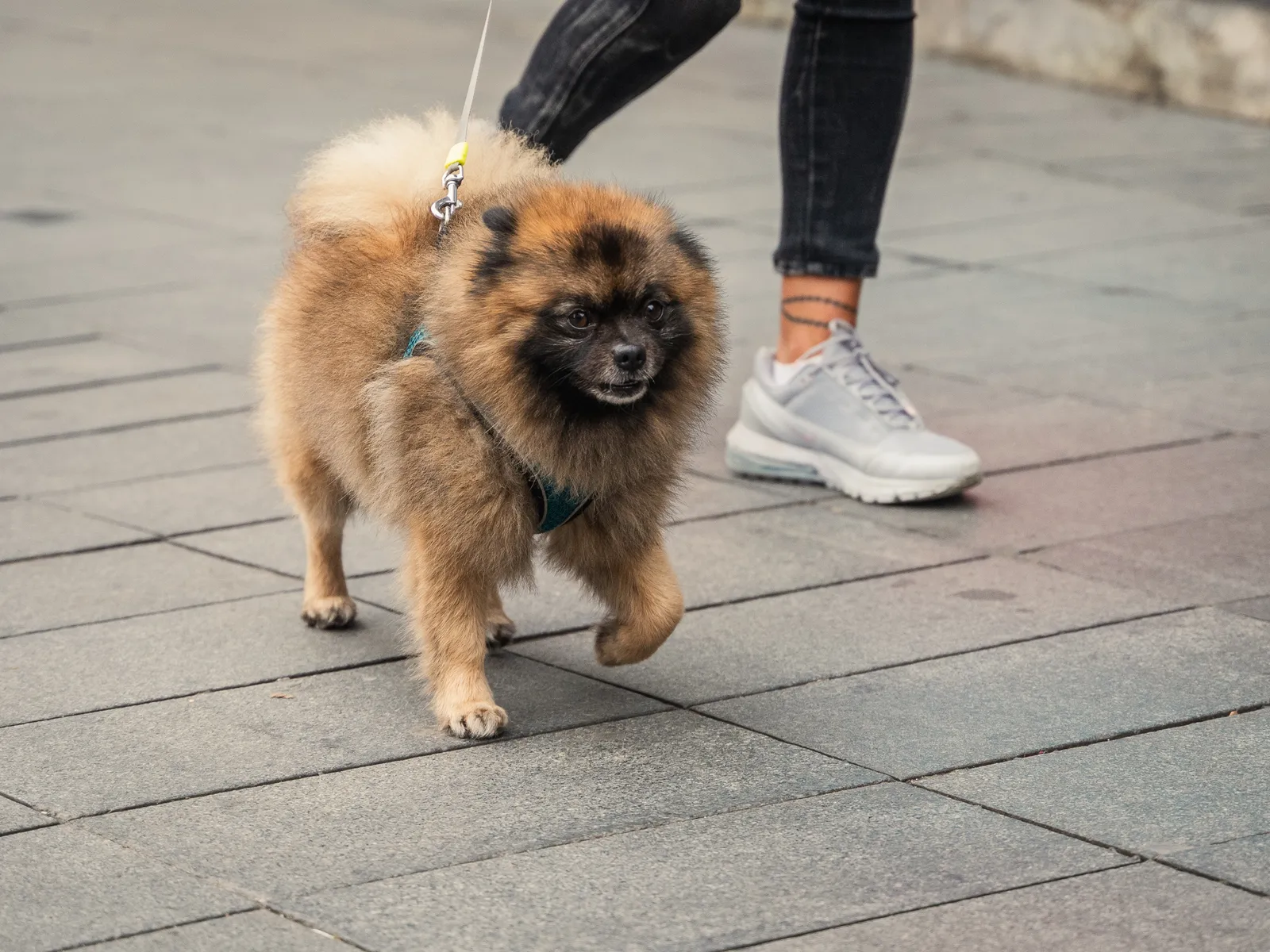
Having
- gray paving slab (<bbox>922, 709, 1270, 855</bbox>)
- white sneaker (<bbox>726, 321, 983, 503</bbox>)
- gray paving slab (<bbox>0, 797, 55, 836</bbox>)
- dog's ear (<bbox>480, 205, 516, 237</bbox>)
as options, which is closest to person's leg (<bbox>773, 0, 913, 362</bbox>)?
white sneaker (<bbox>726, 321, 983, 503</bbox>)

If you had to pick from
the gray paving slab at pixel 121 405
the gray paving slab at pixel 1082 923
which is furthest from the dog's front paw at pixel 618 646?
the gray paving slab at pixel 121 405

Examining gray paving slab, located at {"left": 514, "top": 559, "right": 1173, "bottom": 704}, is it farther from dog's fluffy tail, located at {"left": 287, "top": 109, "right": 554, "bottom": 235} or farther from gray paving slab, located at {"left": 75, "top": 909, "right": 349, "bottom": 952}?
gray paving slab, located at {"left": 75, "top": 909, "right": 349, "bottom": 952}

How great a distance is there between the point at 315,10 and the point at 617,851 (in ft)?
41.4

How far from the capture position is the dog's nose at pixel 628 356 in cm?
333

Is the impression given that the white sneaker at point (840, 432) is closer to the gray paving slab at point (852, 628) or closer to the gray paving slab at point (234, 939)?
the gray paving slab at point (852, 628)

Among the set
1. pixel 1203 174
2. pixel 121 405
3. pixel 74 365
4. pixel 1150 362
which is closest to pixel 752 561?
pixel 1150 362

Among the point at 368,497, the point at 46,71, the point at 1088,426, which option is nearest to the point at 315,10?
the point at 46,71

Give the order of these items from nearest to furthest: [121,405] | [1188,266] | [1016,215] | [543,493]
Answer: [543,493], [121,405], [1188,266], [1016,215]

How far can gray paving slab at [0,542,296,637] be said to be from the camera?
4.17m

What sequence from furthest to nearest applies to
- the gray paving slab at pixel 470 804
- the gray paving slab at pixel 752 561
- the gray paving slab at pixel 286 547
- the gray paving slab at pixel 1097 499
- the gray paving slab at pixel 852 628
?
the gray paving slab at pixel 1097 499, the gray paving slab at pixel 286 547, the gray paving slab at pixel 752 561, the gray paving slab at pixel 852 628, the gray paving slab at pixel 470 804

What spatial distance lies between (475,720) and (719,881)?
77cm

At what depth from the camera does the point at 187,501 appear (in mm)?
4965

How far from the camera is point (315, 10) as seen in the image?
14.6m

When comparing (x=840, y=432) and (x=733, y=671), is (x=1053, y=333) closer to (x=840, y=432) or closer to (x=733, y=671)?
(x=840, y=432)
